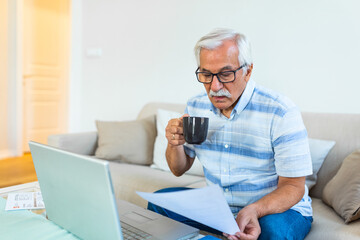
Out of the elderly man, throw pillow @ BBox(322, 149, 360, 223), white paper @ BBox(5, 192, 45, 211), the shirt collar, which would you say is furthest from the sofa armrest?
throw pillow @ BBox(322, 149, 360, 223)

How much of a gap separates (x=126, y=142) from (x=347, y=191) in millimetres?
1419

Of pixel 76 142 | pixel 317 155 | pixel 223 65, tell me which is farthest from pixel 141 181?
pixel 223 65

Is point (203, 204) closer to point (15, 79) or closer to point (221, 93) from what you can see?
point (221, 93)

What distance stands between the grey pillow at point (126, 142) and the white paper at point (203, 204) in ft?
5.08

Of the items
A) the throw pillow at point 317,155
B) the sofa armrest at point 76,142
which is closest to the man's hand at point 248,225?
the throw pillow at point 317,155

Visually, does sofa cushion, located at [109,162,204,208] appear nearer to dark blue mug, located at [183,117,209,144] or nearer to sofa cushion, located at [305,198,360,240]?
sofa cushion, located at [305,198,360,240]

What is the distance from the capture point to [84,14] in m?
3.71

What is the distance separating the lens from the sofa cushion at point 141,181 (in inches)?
78.3

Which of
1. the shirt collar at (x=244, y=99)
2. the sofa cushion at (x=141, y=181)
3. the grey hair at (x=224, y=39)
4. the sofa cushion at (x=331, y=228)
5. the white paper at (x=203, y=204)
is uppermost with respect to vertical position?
the grey hair at (x=224, y=39)

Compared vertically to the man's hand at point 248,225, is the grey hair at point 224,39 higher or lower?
higher

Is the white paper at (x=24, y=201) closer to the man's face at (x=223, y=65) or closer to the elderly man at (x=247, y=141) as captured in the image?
the elderly man at (x=247, y=141)

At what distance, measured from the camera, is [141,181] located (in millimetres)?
2055

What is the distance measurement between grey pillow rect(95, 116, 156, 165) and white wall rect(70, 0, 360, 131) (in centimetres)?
53

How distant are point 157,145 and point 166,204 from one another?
1.54 m
